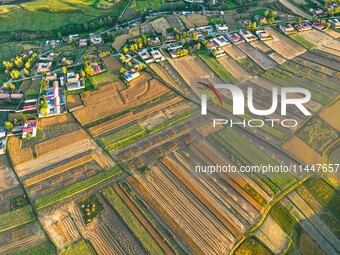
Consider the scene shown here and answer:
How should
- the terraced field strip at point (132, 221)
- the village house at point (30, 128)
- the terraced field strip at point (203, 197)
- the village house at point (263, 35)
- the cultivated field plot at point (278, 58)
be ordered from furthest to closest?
the village house at point (263, 35), the cultivated field plot at point (278, 58), the village house at point (30, 128), the terraced field strip at point (203, 197), the terraced field strip at point (132, 221)

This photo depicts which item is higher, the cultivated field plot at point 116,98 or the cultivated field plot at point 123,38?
the cultivated field plot at point 123,38

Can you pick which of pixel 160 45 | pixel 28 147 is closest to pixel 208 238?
pixel 28 147

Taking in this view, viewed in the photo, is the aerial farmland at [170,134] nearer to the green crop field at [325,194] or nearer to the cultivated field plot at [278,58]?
the green crop field at [325,194]

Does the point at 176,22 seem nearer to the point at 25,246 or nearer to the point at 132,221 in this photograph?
the point at 132,221

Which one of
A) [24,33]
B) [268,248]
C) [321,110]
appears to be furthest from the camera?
[24,33]

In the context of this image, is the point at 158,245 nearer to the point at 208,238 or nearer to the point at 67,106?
the point at 208,238

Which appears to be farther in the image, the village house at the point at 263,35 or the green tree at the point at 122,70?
the village house at the point at 263,35

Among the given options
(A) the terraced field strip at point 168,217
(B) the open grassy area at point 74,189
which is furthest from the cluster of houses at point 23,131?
(A) the terraced field strip at point 168,217
